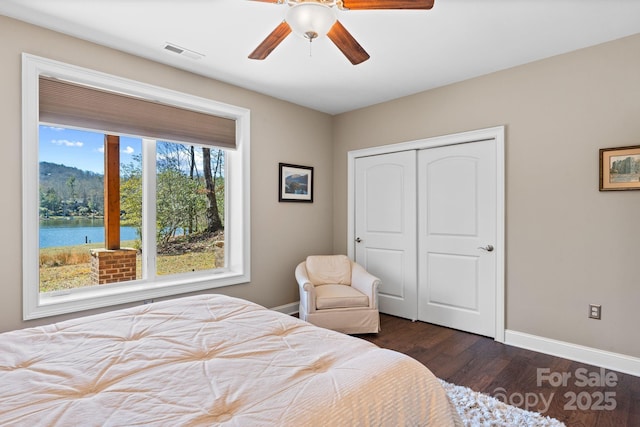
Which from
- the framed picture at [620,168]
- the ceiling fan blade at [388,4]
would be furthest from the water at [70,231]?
the framed picture at [620,168]

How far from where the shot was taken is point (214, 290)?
3408mm

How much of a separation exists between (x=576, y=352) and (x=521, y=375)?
633 millimetres

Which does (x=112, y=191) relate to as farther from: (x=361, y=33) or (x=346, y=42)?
(x=361, y=33)

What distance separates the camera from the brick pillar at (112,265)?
288 centimetres

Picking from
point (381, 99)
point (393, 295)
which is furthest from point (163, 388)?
point (381, 99)

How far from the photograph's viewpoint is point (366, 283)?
3537mm

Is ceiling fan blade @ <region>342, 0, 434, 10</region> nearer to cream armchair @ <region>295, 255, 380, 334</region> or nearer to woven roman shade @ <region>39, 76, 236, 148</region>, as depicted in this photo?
woven roman shade @ <region>39, 76, 236, 148</region>

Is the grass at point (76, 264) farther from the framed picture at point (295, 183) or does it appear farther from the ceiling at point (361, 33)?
the ceiling at point (361, 33)

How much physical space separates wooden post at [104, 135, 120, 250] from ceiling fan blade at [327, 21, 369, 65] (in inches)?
84.3

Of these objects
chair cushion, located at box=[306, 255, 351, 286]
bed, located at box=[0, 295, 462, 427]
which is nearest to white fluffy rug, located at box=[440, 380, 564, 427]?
bed, located at box=[0, 295, 462, 427]

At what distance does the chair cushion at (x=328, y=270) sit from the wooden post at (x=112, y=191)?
6.35 ft

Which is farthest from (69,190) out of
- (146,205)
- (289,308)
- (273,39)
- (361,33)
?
(361,33)

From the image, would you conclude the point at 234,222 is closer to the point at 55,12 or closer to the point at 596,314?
the point at 55,12

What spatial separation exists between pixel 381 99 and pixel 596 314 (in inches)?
114
